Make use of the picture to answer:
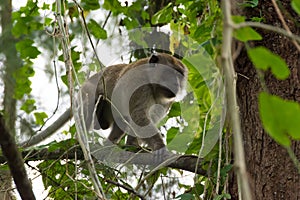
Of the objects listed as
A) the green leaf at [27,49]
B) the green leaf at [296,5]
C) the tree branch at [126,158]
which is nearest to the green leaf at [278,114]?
the green leaf at [296,5]

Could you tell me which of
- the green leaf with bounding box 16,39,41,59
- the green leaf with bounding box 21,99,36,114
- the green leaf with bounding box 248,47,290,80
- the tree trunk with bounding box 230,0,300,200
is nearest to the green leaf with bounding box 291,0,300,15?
the green leaf with bounding box 248,47,290,80

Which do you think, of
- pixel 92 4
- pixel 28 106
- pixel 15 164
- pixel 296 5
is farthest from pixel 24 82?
pixel 296 5

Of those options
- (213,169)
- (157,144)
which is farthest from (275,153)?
(157,144)

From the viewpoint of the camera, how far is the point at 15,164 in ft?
6.33

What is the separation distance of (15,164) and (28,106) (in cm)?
238

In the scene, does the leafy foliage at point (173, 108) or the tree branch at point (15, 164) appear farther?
the leafy foliage at point (173, 108)

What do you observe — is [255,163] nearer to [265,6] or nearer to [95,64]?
[265,6]

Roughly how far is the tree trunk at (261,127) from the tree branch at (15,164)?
1.21m

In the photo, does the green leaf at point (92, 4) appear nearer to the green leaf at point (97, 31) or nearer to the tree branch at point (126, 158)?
the green leaf at point (97, 31)

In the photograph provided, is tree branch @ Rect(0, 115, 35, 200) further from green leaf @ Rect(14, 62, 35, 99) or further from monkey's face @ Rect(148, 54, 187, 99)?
monkey's face @ Rect(148, 54, 187, 99)

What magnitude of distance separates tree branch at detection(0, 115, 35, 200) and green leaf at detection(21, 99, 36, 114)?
2199 millimetres

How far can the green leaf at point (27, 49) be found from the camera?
140 inches

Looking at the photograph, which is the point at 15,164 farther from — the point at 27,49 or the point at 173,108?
the point at 173,108

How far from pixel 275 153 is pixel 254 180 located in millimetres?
176
